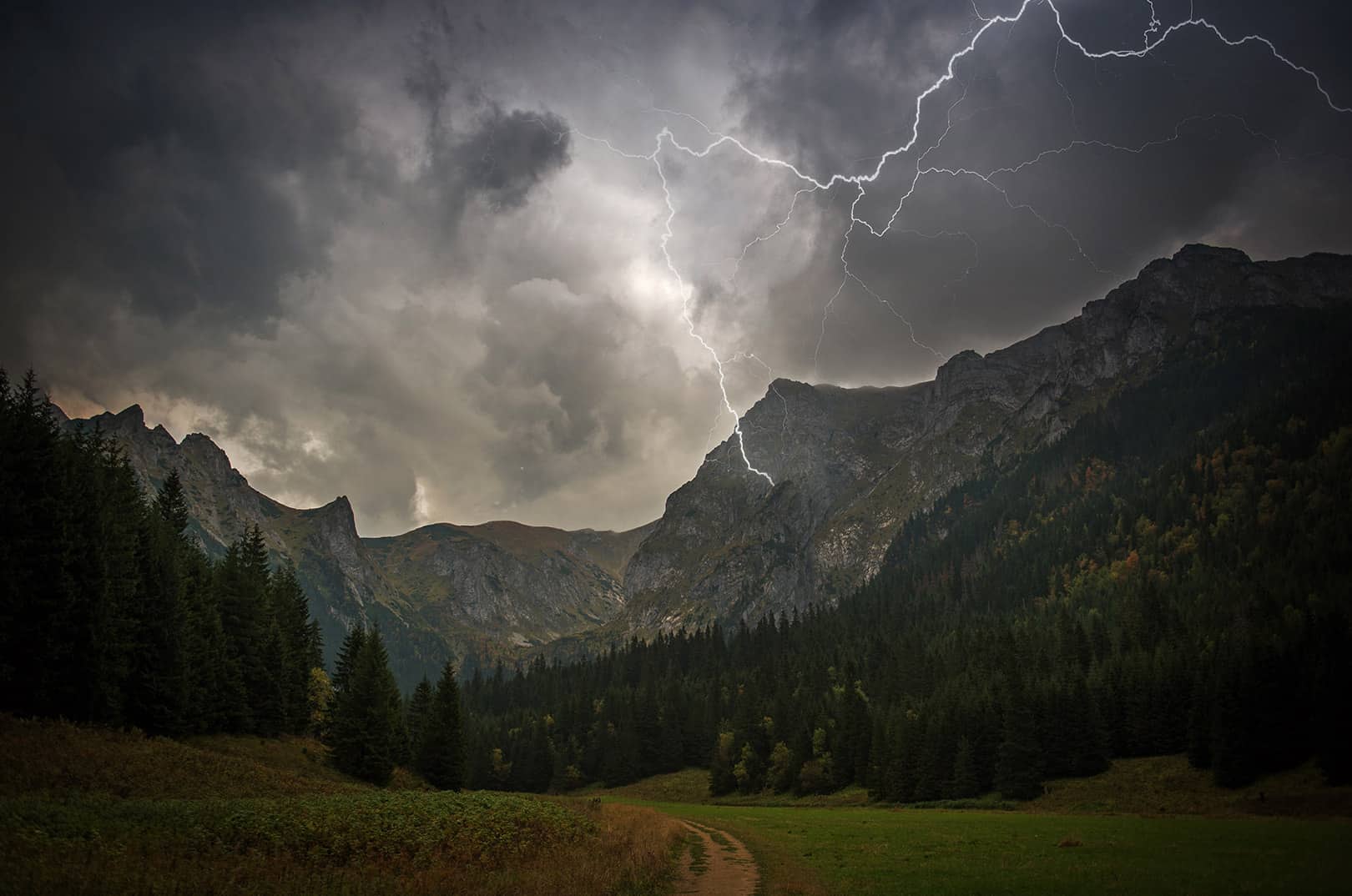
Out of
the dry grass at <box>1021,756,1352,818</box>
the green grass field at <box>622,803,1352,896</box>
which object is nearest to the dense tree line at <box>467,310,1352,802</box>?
the dry grass at <box>1021,756,1352,818</box>

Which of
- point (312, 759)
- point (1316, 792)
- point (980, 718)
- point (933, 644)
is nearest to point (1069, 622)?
point (933, 644)

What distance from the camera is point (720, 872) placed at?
25000 mm

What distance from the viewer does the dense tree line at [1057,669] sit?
63.8 m

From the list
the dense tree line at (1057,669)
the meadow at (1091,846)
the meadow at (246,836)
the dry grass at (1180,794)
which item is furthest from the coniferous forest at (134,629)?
the dry grass at (1180,794)

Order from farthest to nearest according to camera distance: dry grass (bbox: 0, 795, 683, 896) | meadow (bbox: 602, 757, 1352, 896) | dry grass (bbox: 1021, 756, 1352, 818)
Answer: dry grass (bbox: 1021, 756, 1352, 818) < meadow (bbox: 602, 757, 1352, 896) < dry grass (bbox: 0, 795, 683, 896)

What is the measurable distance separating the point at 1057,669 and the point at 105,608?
329 ft

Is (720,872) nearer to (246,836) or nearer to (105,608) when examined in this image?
(246,836)

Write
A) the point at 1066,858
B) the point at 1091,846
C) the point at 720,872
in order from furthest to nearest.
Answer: the point at 1091,846 < the point at 720,872 < the point at 1066,858

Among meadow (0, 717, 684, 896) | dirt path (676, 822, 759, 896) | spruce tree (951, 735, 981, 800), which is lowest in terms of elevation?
spruce tree (951, 735, 981, 800)

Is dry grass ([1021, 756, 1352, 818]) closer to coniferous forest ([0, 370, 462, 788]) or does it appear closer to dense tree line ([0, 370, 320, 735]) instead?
coniferous forest ([0, 370, 462, 788])

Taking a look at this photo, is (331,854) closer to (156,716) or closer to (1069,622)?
(156,716)

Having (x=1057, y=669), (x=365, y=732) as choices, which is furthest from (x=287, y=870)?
(x=1057, y=669)

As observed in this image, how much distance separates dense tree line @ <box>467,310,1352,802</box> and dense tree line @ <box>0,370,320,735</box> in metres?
64.0

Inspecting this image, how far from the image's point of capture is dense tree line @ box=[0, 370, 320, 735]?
1248 inches
